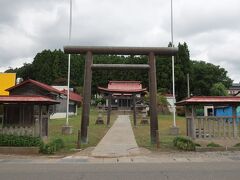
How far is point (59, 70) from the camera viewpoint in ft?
253

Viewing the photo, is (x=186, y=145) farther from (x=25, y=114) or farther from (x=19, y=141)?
(x=25, y=114)

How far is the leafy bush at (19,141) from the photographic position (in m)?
14.0

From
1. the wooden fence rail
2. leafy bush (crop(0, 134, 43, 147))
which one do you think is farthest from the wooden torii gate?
leafy bush (crop(0, 134, 43, 147))

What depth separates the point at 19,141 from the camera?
14.1 metres

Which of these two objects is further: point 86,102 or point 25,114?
point 25,114

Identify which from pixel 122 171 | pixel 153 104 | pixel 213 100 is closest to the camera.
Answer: pixel 122 171

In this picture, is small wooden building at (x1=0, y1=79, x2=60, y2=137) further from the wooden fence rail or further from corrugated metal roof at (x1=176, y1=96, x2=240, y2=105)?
the wooden fence rail

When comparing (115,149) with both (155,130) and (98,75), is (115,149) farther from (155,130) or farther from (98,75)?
(98,75)

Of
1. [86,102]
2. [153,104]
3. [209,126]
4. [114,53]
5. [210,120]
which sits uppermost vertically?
[114,53]

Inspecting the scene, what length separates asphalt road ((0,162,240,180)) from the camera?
8398 mm

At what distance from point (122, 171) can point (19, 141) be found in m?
6.69

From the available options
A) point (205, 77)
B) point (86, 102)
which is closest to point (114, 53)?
point (86, 102)

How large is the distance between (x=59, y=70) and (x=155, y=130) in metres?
63.8

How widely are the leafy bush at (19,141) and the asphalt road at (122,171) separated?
Result: 9.89 feet
